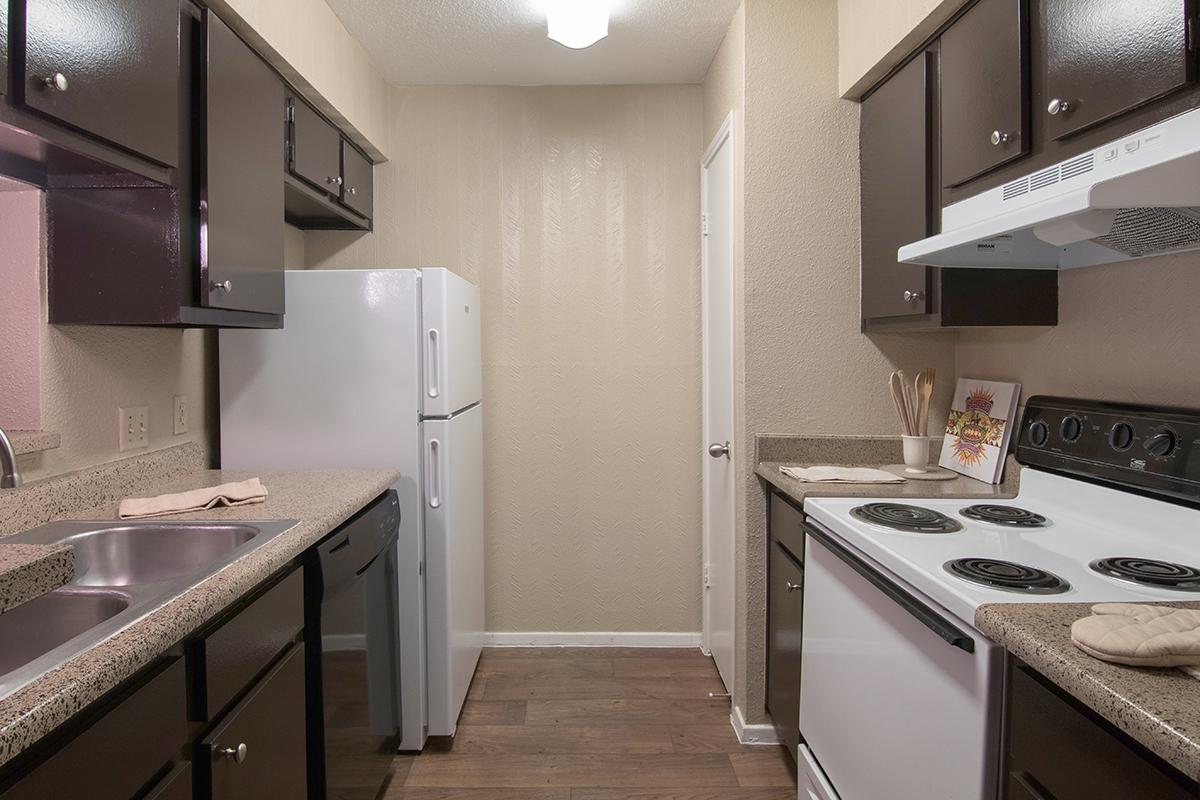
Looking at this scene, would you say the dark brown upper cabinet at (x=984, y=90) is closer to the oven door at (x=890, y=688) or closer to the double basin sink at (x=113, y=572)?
the oven door at (x=890, y=688)

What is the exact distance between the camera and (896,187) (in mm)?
2086

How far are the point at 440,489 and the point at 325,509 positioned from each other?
0.67m

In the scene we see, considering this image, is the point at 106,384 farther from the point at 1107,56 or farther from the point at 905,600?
the point at 1107,56

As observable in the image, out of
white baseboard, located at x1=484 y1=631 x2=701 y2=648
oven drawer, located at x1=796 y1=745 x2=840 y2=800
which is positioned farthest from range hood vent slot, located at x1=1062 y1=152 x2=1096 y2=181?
white baseboard, located at x1=484 y1=631 x2=701 y2=648

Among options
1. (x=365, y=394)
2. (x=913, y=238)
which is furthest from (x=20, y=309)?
(x=913, y=238)

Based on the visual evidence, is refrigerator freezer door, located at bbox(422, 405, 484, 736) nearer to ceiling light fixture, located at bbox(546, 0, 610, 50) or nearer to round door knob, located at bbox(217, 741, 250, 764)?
round door knob, located at bbox(217, 741, 250, 764)

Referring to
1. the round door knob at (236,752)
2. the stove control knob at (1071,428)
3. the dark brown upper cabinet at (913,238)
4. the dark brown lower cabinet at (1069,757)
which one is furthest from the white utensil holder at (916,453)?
the round door knob at (236,752)

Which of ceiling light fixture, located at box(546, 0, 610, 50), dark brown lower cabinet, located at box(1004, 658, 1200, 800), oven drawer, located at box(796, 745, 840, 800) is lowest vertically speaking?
oven drawer, located at box(796, 745, 840, 800)

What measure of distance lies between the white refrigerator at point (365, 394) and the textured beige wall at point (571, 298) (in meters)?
0.79

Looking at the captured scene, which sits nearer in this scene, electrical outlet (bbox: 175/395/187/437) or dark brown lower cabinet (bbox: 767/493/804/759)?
dark brown lower cabinet (bbox: 767/493/804/759)

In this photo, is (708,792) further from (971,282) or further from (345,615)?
(971,282)

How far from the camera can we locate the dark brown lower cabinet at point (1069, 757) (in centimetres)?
77

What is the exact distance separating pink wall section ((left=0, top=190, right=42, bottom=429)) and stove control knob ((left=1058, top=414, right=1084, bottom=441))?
230cm

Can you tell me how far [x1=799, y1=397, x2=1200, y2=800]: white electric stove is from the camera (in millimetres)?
1123
